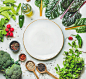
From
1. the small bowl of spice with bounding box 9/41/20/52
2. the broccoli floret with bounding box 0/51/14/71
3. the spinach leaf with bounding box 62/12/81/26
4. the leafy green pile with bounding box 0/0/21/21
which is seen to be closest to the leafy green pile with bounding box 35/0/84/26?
the spinach leaf with bounding box 62/12/81/26

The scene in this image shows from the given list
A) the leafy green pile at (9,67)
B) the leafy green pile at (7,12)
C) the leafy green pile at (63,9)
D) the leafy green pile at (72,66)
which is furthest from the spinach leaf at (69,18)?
the leafy green pile at (9,67)

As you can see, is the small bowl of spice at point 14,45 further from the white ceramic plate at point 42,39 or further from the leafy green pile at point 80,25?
the leafy green pile at point 80,25

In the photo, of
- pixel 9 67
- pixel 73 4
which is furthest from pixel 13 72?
pixel 73 4

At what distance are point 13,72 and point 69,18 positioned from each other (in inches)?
28.4

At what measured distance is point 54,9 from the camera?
1.32 meters

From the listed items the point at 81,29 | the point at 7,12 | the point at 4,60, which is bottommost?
the point at 4,60

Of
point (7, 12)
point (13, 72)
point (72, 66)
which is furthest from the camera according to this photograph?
point (7, 12)

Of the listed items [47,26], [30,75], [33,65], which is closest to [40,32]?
[47,26]

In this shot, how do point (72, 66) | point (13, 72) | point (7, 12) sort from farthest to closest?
point (7, 12) < point (13, 72) < point (72, 66)

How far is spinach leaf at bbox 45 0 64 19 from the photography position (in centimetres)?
131

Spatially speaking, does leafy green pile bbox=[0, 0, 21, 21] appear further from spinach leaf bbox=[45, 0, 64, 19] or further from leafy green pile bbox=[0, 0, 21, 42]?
spinach leaf bbox=[45, 0, 64, 19]

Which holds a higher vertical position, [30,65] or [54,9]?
[54,9]

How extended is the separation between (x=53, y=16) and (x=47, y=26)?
0.37 ft

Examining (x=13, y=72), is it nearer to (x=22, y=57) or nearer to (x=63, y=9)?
(x=22, y=57)
